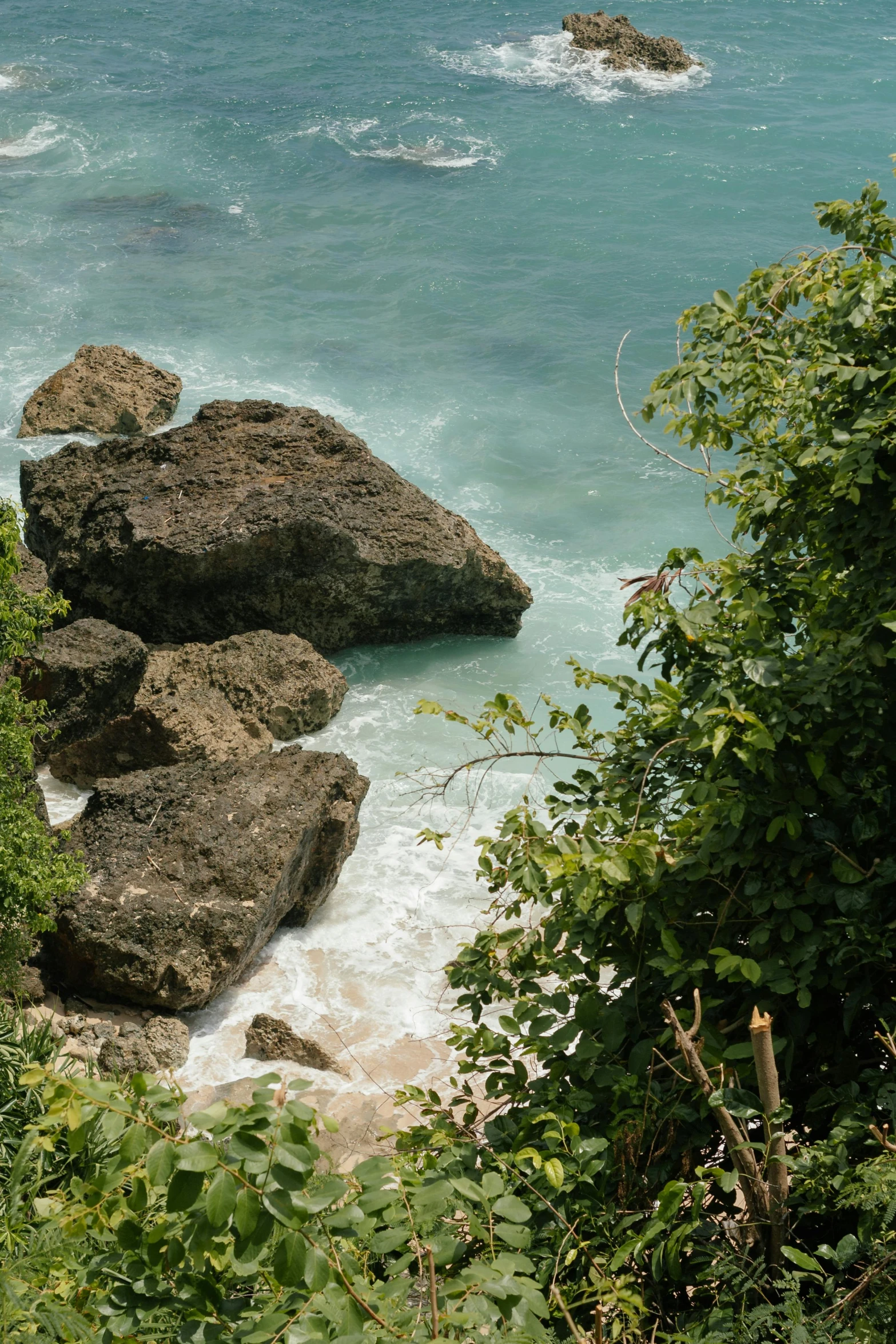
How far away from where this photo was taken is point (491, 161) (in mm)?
27922

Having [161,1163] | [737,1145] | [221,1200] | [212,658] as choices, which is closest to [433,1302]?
[221,1200]

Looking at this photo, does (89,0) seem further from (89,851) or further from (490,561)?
(89,851)

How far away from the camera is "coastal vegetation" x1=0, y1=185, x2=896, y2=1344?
2.54m

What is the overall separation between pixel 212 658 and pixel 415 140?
75.1 ft

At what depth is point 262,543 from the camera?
37.7ft

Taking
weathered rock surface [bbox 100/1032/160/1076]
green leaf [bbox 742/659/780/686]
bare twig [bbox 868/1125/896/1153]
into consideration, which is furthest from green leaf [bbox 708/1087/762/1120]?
weathered rock surface [bbox 100/1032/160/1076]

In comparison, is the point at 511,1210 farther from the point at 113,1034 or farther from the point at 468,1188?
the point at 113,1034

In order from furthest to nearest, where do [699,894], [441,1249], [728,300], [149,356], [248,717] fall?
1. [149,356]
2. [248,717]
3. [728,300]
4. [699,894]
5. [441,1249]

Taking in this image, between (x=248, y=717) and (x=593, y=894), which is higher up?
(x=593, y=894)

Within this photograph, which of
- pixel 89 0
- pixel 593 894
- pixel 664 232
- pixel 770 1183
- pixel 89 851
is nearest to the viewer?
pixel 770 1183

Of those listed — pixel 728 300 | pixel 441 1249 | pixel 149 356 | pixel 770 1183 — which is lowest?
pixel 149 356

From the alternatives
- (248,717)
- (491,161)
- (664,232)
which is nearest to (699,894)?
(248,717)

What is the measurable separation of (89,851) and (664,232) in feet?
67.3

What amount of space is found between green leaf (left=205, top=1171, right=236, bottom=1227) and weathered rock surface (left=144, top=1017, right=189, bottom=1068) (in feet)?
18.0
